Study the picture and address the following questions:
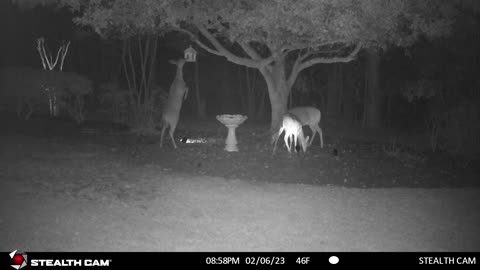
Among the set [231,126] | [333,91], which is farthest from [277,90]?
[333,91]

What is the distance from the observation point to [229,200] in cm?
703

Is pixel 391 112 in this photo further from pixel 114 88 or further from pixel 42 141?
pixel 42 141

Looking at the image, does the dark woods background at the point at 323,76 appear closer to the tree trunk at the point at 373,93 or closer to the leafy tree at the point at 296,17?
the tree trunk at the point at 373,93

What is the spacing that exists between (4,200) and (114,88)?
44.7 feet

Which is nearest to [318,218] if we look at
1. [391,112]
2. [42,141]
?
[42,141]

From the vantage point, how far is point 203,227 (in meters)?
5.71

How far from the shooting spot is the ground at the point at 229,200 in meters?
5.26
